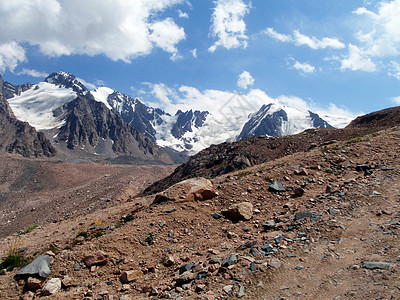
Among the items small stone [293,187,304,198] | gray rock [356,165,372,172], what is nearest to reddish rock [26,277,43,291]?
small stone [293,187,304,198]

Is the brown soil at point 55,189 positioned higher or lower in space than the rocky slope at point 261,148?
lower

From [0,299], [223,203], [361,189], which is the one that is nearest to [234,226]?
[223,203]

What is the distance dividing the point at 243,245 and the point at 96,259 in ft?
16.2

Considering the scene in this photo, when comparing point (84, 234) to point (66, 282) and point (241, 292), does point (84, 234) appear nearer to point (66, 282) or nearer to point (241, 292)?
point (66, 282)

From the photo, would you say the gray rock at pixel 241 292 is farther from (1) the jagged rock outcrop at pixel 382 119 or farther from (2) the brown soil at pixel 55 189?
(2) the brown soil at pixel 55 189

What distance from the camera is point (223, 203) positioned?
11953mm

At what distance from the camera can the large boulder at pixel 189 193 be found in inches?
470

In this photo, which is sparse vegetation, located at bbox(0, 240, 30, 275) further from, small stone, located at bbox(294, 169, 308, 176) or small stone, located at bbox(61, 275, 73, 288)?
small stone, located at bbox(294, 169, 308, 176)

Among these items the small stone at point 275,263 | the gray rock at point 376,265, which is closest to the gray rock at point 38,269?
the small stone at point 275,263

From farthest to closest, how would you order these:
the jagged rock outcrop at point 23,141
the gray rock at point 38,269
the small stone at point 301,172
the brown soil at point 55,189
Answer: the jagged rock outcrop at point 23,141, the brown soil at point 55,189, the small stone at point 301,172, the gray rock at point 38,269

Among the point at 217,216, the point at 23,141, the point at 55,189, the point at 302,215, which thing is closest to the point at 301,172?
the point at 302,215

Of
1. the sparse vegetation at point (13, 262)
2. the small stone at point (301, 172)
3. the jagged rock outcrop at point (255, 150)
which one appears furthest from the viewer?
the jagged rock outcrop at point (255, 150)

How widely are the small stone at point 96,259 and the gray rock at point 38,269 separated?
1137 millimetres

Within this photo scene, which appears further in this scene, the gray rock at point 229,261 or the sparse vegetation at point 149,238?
the sparse vegetation at point 149,238
